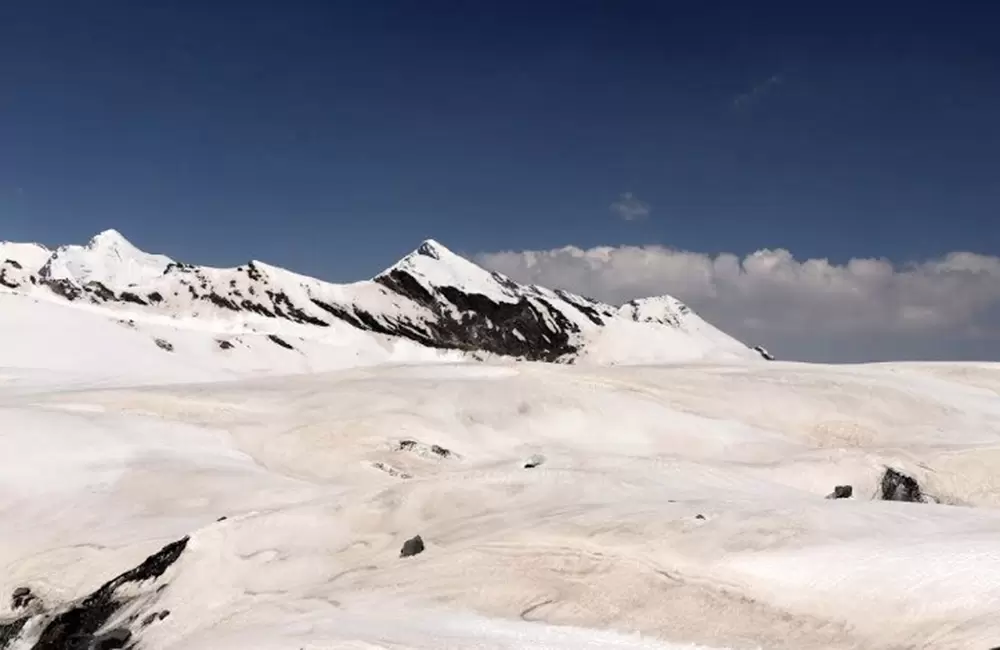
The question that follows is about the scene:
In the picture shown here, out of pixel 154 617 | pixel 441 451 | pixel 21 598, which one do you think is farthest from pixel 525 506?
pixel 441 451

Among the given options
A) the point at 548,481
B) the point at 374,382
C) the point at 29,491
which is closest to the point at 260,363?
the point at 374,382

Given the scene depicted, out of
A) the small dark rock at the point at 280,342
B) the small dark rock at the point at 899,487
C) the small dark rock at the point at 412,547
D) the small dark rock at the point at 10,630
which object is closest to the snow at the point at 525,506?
the small dark rock at the point at 412,547

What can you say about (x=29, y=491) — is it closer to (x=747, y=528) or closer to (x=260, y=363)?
(x=747, y=528)

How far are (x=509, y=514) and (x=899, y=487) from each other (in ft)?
73.4

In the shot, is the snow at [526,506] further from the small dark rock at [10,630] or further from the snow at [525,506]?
the small dark rock at [10,630]

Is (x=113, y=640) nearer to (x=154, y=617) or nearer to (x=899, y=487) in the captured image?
(x=154, y=617)

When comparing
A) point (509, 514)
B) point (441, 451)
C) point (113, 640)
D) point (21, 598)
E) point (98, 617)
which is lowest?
point (21, 598)

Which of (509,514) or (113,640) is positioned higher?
(509,514)

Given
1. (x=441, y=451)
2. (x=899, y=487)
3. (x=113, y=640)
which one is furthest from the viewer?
(x=441, y=451)

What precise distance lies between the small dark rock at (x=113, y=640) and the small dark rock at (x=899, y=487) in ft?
97.0

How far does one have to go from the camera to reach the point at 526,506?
2059cm

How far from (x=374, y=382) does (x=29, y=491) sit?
22.3 m

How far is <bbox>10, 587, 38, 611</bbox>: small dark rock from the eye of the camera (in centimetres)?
2206

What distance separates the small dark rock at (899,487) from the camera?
112ft
